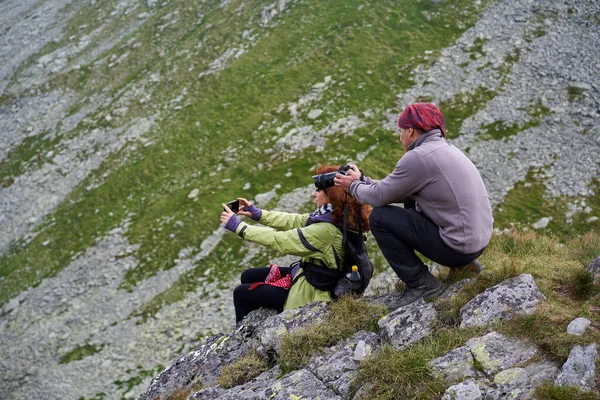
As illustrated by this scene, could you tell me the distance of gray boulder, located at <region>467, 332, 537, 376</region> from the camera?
6.71 m

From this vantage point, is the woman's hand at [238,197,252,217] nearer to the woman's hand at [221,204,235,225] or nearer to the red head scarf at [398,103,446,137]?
the woman's hand at [221,204,235,225]

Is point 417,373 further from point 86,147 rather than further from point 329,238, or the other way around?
point 86,147

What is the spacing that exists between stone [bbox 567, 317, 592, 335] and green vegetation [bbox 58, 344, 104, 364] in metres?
19.3

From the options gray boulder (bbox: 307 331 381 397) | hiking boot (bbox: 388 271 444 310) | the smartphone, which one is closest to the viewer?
gray boulder (bbox: 307 331 381 397)

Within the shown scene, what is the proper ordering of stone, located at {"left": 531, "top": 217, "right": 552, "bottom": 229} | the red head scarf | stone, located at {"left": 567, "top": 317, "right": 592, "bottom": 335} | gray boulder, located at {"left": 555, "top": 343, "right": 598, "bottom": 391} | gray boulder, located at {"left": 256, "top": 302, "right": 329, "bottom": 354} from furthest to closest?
stone, located at {"left": 531, "top": 217, "right": 552, "bottom": 229}
gray boulder, located at {"left": 256, "top": 302, "right": 329, "bottom": 354}
the red head scarf
stone, located at {"left": 567, "top": 317, "right": 592, "bottom": 335}
gray boulder, located at {"left": 555, "top": 343, "right": 598, "bottom": 391}

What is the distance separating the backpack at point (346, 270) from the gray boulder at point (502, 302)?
1.98m

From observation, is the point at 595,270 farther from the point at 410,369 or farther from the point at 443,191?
the point at 410,369

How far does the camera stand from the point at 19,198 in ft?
101

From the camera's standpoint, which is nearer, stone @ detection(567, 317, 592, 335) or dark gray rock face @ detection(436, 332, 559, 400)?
dark gray rock face @ detection(436, 332, 559, 400)

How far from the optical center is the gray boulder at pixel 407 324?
25.7ft

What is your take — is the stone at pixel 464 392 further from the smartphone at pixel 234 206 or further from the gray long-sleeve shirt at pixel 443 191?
the smartphone at pixel 234 206

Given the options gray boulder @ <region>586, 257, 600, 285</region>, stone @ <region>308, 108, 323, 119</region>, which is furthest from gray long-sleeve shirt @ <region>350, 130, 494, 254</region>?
stone @ <region>308, 108, 323, 119</region>

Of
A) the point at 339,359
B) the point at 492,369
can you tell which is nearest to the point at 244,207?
the point at 339,359

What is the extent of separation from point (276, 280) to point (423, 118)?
4933 mm
